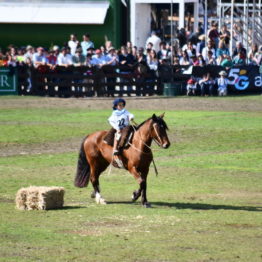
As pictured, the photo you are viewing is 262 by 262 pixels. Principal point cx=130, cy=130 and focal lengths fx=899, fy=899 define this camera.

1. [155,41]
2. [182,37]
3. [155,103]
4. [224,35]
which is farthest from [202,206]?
[155,41]

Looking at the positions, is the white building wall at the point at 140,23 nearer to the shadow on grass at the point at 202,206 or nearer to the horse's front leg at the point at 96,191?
the horse's front leg at the point at 96,191

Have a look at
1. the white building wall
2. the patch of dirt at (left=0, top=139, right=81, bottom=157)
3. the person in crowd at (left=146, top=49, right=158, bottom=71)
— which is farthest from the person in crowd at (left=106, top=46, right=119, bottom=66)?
the patch of dirt at (left=0, top=139, right=81, bottom=157)

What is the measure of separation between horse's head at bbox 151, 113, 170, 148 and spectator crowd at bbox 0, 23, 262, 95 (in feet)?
76.1

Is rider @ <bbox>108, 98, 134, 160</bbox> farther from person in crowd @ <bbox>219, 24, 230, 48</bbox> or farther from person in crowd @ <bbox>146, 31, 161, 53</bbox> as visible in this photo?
person in crowd @ <bbox>146, 31, 161, 53</bbox>

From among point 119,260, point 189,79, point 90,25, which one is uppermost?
point 90,25

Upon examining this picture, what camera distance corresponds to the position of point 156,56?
41.0 m

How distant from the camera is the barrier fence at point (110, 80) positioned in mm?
39688

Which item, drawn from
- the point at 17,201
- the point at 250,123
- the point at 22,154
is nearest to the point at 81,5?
the point at 250,123

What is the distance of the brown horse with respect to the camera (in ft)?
54.9

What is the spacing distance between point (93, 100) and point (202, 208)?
2298cm

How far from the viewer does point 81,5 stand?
48.7 meters

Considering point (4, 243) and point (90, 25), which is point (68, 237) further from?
point (90, 25)

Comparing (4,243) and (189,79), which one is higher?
(189,79)

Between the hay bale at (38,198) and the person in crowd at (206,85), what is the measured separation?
24344mm
